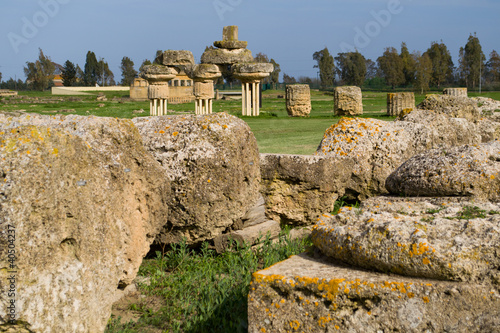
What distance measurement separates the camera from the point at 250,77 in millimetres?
20750

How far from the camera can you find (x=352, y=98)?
20.2m

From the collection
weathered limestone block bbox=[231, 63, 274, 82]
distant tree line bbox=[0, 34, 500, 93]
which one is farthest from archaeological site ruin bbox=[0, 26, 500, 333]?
distant tree line bbox=[0, 34, 500, 93]

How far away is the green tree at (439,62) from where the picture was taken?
191 feet

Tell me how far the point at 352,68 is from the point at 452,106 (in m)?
61.8

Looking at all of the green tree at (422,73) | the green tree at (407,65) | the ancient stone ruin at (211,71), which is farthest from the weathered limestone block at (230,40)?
the green tree at (407,65)

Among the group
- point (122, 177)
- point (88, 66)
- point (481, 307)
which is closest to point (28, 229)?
point (122, 177)

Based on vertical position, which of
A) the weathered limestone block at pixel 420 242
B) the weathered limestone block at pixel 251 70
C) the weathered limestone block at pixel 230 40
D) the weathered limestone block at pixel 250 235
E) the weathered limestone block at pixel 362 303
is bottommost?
the weathered limestone block at pixel 250 235

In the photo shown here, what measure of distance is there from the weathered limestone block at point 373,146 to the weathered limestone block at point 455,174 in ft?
4.21

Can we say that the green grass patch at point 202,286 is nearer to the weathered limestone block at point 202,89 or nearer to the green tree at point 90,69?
the weathered limestone block at point 202,89

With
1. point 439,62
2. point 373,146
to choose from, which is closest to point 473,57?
point 439,62

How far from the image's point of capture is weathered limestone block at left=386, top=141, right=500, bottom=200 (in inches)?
171

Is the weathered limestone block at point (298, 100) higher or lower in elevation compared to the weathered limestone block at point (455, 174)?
higher

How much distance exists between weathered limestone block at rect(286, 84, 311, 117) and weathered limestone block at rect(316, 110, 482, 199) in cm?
1448

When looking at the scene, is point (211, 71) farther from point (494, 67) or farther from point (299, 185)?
point (494, 67)
